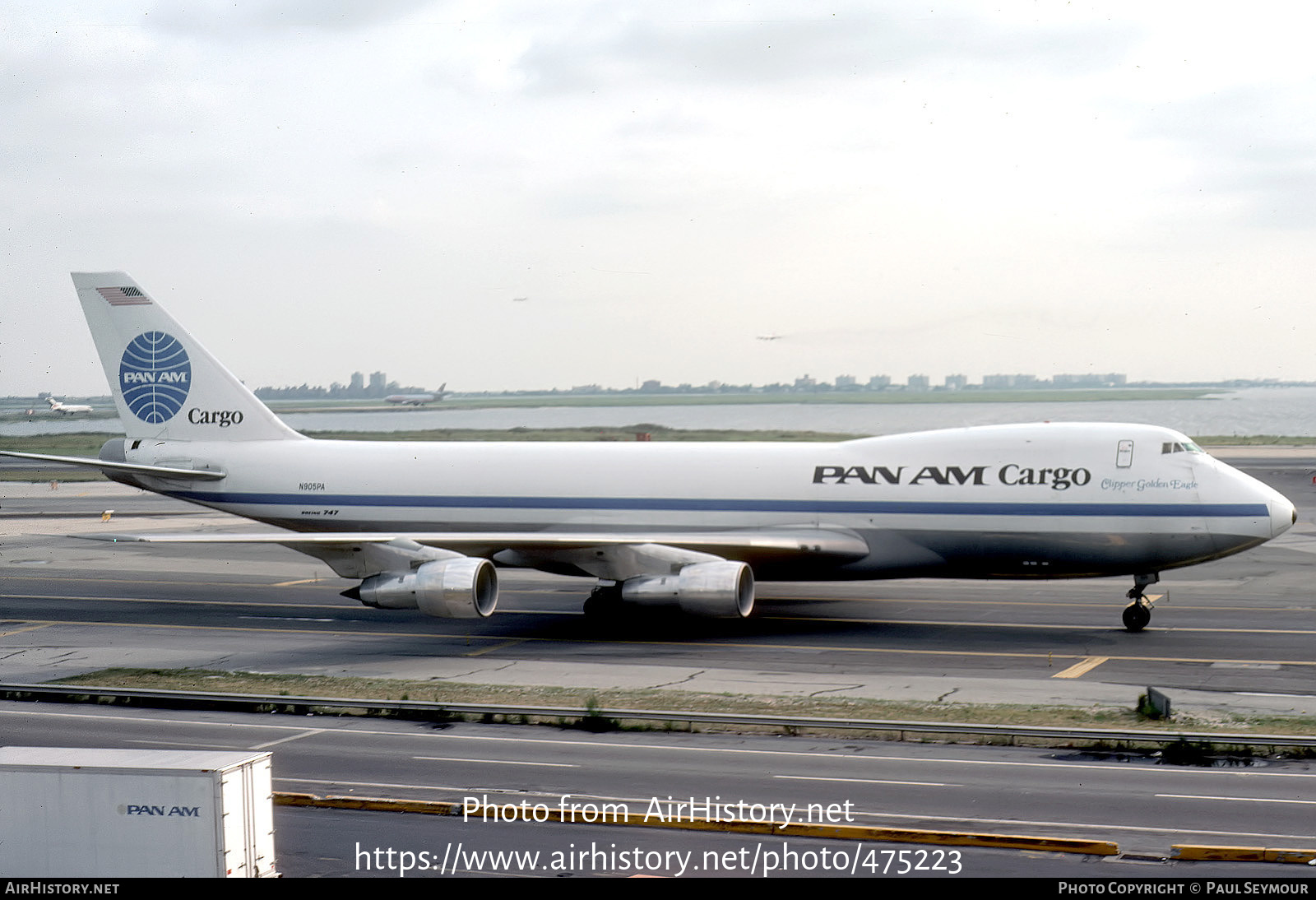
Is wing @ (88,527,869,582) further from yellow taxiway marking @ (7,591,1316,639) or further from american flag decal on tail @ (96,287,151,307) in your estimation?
american flag decal on tail @ (96,287,151,307)

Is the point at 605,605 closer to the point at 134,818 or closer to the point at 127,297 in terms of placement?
the point at 127,297

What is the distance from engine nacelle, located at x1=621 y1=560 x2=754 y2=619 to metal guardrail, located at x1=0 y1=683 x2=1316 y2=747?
6.57 metres

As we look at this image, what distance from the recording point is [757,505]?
33531 mm

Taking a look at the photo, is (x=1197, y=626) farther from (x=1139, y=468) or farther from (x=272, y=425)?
(x=272, y=425)

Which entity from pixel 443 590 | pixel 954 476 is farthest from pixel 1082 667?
pixel 443 590

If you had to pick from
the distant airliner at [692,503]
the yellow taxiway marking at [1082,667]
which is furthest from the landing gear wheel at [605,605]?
the yellow taxiway marking at [1082,667]

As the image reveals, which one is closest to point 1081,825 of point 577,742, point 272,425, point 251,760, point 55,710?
point 577,742

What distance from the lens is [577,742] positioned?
21297 mm

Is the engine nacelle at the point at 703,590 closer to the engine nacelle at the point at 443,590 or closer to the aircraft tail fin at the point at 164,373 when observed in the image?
the engine nacelle at the point at 443,590

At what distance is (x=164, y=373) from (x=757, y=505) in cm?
1904

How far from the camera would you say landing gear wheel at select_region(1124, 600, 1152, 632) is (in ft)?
104

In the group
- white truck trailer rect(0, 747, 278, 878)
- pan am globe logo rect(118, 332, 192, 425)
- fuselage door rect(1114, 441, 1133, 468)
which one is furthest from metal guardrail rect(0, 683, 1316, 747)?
pan am globe logo rect(118, 332, 192, 425)

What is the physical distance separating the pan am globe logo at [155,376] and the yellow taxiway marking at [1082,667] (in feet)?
87.8

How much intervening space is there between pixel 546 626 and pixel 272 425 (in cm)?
1149
